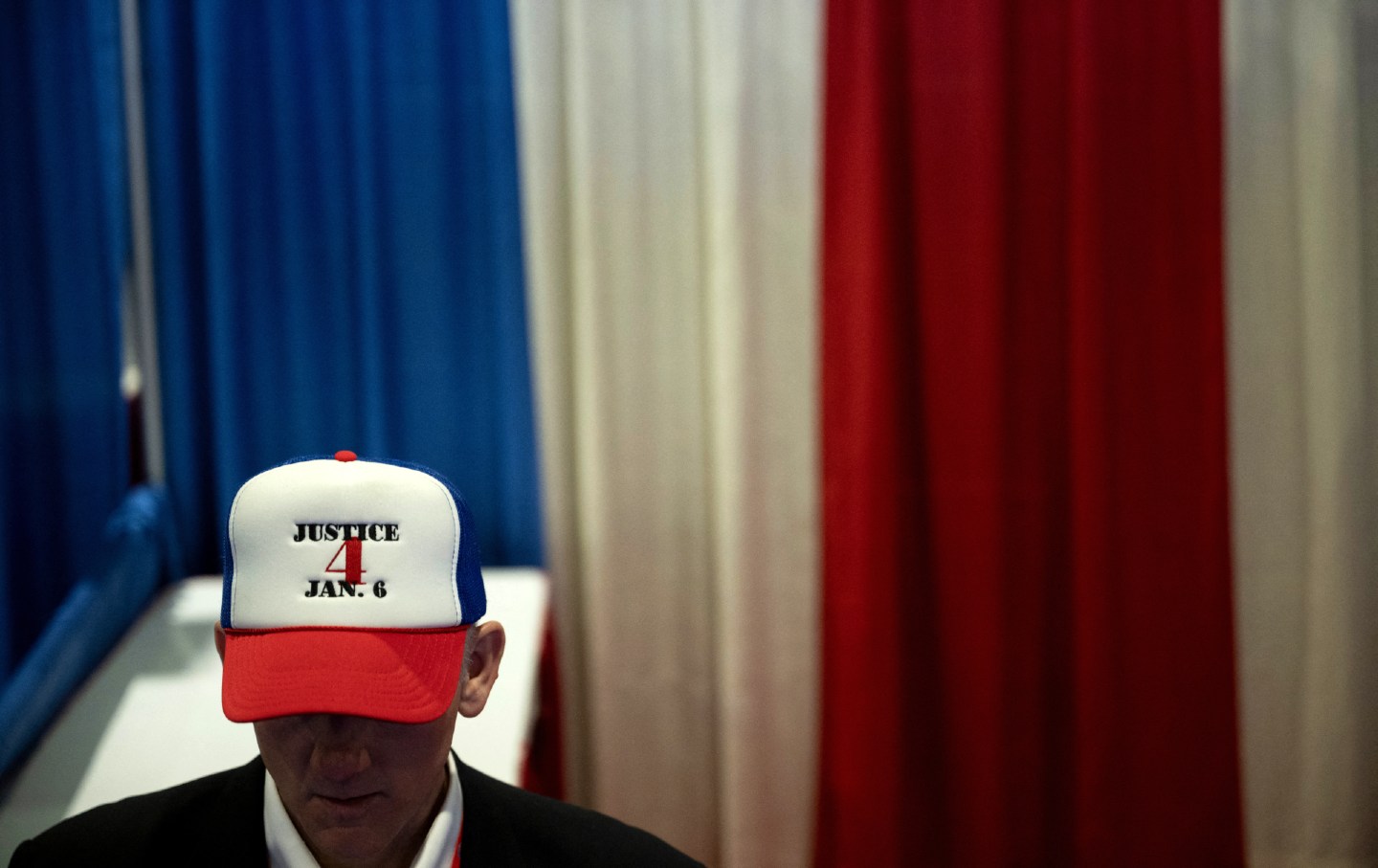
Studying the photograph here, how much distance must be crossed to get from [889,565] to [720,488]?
12.9 inches

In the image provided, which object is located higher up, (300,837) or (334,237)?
(334,237)

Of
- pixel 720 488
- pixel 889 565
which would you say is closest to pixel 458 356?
pixel 720 488

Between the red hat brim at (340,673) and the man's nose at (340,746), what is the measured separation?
0.06ft

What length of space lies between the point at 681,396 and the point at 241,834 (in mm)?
1348

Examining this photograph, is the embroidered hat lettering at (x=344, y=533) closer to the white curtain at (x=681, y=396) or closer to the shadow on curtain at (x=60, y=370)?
the shadow on curtain at (x=60, y=370)

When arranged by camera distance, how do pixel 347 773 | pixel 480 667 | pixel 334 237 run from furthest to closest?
pixel 334 237, pixel 480 667, pixel 347 773

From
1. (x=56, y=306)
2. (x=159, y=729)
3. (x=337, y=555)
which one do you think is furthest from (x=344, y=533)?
(x=56, y=306)

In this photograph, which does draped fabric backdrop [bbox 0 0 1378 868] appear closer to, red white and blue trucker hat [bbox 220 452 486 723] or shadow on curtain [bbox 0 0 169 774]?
shadow on curtain [bbox 0 0 169 774]

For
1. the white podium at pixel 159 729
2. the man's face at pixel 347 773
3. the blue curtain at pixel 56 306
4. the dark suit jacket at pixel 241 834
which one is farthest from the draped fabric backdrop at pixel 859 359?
the man's face at pixel 347 773

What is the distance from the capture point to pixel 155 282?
83.5 inches

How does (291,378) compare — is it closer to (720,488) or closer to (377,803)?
(720,488)

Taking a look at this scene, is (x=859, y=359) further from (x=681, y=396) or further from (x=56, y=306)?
(x=56, y=306)

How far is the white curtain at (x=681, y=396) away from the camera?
6.84ft

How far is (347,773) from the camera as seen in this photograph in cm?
82
